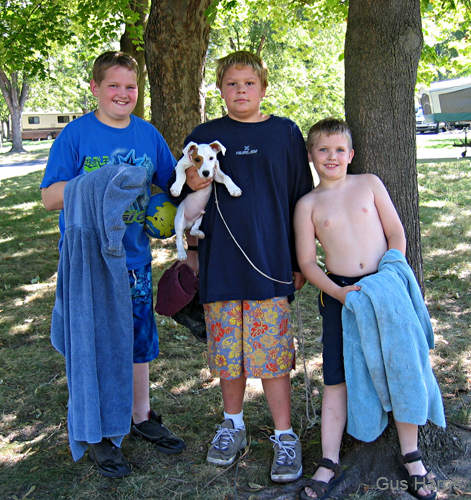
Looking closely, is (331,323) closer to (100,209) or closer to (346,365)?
(346,365)

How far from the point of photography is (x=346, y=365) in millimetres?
2463

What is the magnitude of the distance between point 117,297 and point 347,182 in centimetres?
128

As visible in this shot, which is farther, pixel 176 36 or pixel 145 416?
pixel 176 36

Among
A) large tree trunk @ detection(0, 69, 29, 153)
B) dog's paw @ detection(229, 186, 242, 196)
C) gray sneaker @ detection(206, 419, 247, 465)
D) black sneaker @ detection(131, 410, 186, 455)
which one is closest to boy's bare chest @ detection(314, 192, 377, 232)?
dog's paw @ detection(229, 186, 242, 196)

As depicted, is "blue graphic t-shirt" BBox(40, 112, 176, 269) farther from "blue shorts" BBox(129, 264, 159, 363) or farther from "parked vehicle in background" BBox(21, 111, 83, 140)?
"parked vehicle in background" BBox(21, 111, 83, 140)

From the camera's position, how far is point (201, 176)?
101 inches

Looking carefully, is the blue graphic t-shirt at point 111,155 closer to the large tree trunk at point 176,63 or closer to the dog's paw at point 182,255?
the dog's paw at point 182,255

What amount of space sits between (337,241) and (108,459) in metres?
1.63

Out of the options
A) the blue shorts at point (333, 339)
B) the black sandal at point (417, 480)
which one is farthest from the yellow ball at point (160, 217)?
the black sandal at point (417, 480)

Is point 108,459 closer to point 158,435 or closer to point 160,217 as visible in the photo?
point 158,435

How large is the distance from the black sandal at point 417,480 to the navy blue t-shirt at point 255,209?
0.94m

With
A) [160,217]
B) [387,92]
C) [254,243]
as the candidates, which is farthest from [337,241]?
[160,217]

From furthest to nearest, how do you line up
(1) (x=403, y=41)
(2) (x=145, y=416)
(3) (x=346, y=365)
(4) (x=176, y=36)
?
(4) (x=176, y=36)
(2) (x=145, y=416)
(1) (x=403, y=41)
(3) (x=346, y=365)

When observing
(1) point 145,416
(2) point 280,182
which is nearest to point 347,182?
(2) point 280,182
